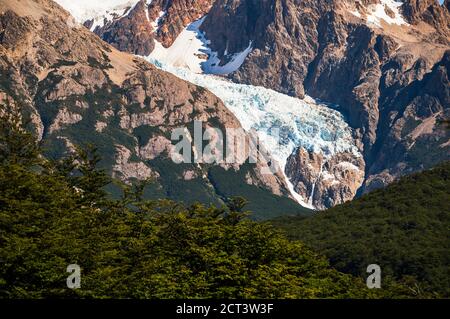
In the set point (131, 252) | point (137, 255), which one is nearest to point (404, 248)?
point (137, 255)

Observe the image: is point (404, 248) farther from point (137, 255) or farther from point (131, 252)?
point (131, 252)

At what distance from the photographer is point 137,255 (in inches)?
3322

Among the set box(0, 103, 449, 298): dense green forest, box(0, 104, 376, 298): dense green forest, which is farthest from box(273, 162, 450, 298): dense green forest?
box(0, 104, 376, 298): dense green forest

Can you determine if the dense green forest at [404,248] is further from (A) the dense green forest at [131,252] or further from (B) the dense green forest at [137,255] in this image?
(B) the dense green forest at [137,255]

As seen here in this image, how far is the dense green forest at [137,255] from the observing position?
71000 mm

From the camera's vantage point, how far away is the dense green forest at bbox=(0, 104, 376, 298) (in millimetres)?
71000

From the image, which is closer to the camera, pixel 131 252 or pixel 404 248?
pixel 131 252

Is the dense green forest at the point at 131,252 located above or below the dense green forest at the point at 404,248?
below

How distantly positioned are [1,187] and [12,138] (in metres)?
35.0

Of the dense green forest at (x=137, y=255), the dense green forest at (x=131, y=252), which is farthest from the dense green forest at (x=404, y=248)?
the dense green forest at (x=137, y=255)

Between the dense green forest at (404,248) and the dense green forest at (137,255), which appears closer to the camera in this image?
the dense green forest at (137,255)

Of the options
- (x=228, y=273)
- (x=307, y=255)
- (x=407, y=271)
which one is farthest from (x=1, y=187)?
(x=407, y=271)
